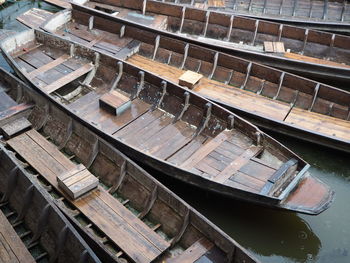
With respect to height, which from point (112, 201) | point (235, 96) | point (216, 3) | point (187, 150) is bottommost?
point (112, 201)

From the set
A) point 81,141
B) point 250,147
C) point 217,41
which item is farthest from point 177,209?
point 217,41

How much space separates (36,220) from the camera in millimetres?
9195

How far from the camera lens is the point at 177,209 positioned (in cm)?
907

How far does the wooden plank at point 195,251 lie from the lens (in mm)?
8266

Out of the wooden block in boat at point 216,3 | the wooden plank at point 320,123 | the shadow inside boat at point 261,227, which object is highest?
the wooden block in boat at point 216,3

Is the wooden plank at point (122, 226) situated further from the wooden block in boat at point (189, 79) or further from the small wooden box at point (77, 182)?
the wooden block in boat at point (189, 79)

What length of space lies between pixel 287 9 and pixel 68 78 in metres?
9.47

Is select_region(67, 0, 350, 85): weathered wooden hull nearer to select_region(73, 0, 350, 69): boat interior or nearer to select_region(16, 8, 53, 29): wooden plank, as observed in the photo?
select_region(73, 0, 350, 69): boat interior

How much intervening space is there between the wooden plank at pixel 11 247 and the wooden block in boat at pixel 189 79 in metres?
6.49

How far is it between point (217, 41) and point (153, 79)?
14.2ft

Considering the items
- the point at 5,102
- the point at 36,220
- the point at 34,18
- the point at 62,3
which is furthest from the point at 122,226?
the point at 62,3

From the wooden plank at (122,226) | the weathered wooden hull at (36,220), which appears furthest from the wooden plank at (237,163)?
the weathered wooden hull at (36,220)

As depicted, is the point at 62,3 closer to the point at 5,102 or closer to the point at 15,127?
the point at 5,102

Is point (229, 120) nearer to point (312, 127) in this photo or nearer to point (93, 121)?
point (312, 127)
